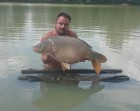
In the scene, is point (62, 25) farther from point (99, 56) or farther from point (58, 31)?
point (99, 56)

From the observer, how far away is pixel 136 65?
973cm

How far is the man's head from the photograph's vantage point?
26.3 ft

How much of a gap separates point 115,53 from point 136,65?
185 cm

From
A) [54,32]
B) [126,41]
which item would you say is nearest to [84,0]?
[126,41]

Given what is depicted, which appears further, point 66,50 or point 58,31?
point 58,31

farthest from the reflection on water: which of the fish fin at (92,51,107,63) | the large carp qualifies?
the fish fin at (92,51,107,63)

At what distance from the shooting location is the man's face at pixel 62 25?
26.3 feet

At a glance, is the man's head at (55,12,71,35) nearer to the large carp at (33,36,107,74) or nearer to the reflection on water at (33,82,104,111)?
the large carp at (33,36,107,74)

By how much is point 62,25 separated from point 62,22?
0.30 feet

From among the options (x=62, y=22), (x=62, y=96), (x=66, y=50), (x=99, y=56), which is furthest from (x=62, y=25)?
(x=62, y=96)

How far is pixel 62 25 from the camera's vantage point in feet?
26.6

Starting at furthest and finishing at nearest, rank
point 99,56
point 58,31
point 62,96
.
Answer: point 58,31
point 99,56
point 62,96

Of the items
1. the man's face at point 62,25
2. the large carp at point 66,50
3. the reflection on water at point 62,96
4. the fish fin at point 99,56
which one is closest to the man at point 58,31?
the man's face at point 62,25

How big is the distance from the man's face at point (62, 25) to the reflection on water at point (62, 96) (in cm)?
117
